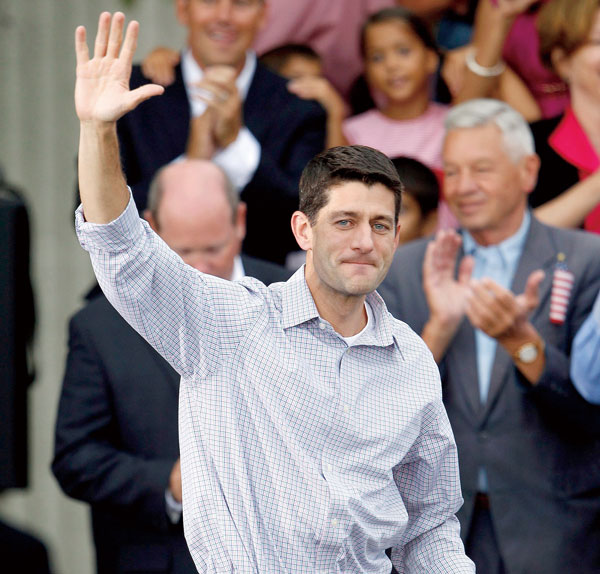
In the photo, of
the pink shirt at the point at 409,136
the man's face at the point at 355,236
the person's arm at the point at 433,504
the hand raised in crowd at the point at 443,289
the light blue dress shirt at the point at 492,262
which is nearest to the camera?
the man's face at the point at 355,236

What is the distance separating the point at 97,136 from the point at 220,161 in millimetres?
2002

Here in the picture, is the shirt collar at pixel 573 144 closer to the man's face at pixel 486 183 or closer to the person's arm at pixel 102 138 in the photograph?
the man's face at pixel 486 183

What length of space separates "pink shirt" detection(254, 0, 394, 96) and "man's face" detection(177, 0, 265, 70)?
0.39 meters

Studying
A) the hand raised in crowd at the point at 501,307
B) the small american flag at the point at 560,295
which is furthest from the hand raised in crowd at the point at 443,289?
the small american flag at the point at 560,295

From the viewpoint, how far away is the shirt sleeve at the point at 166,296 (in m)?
2.19

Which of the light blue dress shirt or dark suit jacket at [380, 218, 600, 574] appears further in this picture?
the light blue dress shirt

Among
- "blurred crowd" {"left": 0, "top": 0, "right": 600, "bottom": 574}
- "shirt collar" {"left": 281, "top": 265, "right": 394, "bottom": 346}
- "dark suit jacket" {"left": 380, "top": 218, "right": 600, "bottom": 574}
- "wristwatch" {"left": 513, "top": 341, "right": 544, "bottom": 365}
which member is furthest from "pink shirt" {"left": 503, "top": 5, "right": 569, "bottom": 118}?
"shirt collar" {"left": 281, "top": 265, "right": 394, "bottom": 346}

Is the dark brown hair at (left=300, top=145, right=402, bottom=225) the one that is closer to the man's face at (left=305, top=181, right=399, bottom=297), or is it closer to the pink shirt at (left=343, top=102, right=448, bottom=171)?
the man's face at (left=305, top=181, right=399, bottom=297)

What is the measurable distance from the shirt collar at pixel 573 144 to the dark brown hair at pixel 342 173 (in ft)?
6.24

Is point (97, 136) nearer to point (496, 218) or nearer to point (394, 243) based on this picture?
point (394, 243)

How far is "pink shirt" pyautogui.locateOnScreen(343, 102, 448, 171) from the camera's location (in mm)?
4414

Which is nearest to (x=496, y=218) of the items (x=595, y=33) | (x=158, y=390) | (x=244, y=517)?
(x=595, y=33)

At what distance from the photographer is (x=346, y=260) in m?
2.32

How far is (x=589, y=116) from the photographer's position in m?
4.16
